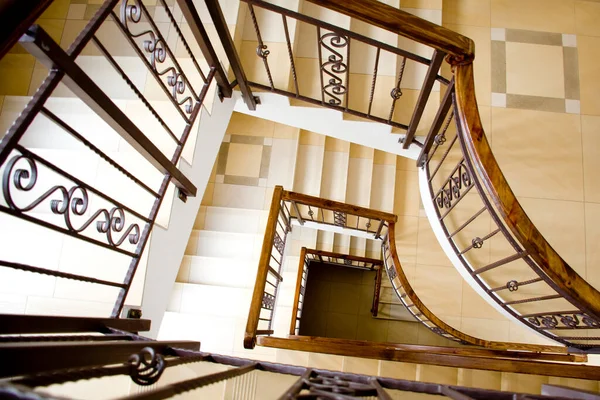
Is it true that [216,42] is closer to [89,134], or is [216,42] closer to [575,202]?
[89,134]

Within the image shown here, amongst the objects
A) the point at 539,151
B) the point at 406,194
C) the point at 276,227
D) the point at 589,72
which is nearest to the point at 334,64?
the point at 276,227

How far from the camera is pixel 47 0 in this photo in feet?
2.97

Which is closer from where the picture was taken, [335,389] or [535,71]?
[335,389]

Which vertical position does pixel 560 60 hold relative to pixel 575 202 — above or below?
above

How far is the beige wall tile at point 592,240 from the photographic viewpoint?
3.22 m

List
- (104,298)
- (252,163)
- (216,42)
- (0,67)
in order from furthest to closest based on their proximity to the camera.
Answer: (252,163)
(0,67)
(216,42)
(104,298)

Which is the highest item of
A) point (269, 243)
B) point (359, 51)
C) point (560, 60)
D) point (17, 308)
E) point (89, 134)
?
point (560, 60)

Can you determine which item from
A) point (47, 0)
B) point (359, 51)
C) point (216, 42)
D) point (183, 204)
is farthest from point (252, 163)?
point (47, 0)

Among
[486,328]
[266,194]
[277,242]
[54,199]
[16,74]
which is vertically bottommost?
[486,328]

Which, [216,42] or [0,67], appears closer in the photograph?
[216,42]

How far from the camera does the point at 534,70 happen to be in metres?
3.76

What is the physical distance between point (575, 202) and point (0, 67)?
4409mm

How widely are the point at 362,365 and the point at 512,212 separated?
1.40 m

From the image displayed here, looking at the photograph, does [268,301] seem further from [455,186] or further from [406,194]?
[406,194]
